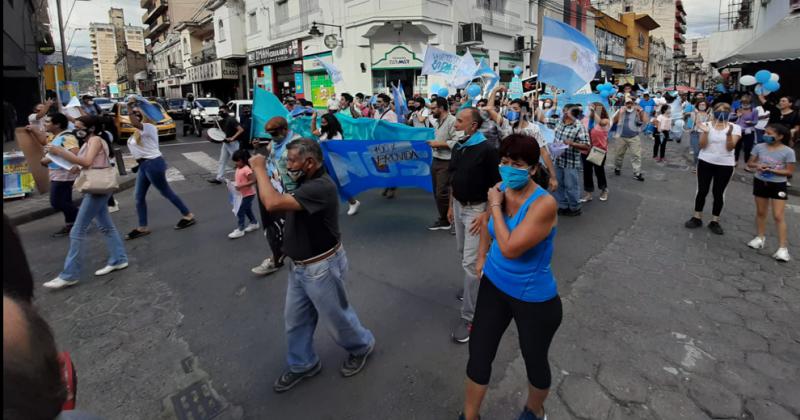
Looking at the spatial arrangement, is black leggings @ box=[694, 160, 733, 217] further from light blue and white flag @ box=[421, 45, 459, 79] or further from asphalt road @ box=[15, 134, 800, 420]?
light blue and white flag @ box=[421, 45, 459, 79]

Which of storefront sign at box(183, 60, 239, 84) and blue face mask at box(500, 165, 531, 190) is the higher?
storefront sign at box(183, 60, 239, 84)

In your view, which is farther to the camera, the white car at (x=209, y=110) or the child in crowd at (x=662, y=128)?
the white car at (x=209, y=110)

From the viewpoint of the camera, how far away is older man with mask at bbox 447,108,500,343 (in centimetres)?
400

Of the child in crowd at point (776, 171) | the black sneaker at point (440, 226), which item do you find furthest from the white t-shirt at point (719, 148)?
the black sneaker at point (440, 226)

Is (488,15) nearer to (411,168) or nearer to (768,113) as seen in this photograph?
(768,113)

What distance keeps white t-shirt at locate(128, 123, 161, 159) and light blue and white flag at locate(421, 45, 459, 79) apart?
708 centimetres

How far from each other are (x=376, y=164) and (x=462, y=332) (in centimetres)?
336

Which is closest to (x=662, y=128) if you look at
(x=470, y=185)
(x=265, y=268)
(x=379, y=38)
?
(x=470, y=185)

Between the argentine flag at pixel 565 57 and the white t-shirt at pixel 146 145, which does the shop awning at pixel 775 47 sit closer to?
the argentine flag at pixel 565 57

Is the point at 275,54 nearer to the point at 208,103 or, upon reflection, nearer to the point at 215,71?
the point at 208,103

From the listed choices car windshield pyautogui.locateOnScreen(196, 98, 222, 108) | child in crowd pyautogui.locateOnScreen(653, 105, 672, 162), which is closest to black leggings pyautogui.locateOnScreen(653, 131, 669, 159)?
child in crowd pyautogui.locateOnScreen(653, 105, 672, 162)

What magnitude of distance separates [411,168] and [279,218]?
3.06m

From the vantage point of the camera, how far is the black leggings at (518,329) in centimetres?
270

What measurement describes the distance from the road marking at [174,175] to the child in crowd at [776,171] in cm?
1115
